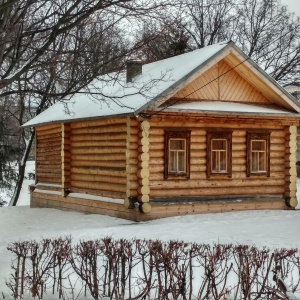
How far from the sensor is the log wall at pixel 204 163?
1748 centimetres

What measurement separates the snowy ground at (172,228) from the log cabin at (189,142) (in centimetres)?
74

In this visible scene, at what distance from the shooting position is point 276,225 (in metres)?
15.5

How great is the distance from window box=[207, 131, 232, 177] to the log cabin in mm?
32

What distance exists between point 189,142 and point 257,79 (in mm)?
3097

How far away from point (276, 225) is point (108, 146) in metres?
6.07

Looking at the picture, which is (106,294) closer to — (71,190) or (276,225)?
(276,225)

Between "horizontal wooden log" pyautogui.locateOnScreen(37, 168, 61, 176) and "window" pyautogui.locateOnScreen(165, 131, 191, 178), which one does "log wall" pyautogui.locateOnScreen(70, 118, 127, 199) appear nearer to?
"window" pyautogui.locateOnScreen(165, 131, 191, 178)

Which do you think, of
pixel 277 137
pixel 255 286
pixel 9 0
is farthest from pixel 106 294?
pixel 277 137

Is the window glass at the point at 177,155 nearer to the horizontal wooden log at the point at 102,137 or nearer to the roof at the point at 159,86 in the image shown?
the horizontal wooden log at the point at 102,137

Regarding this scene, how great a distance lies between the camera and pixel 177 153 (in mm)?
17906

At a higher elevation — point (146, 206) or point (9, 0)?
point (9, 0)

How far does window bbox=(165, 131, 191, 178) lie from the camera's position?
57.8 feet

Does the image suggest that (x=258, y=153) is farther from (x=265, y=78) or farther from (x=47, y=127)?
(x=47, y=127)

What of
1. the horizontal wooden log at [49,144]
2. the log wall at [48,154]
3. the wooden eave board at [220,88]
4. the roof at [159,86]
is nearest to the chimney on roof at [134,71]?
the roof at [159,86]
